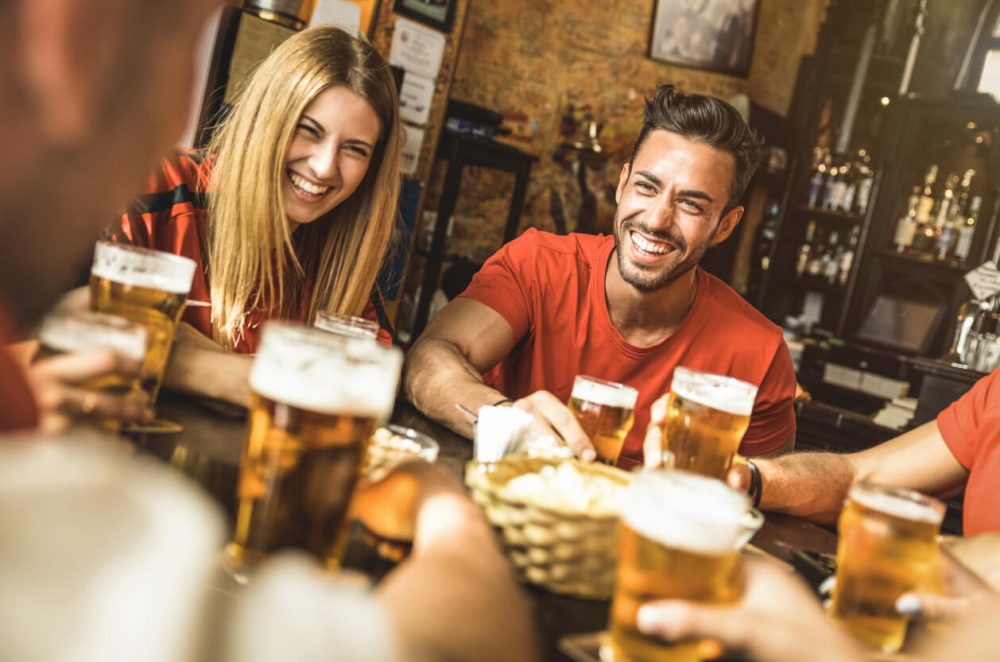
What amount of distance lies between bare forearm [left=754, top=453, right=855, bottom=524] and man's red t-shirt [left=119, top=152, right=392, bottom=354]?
0.88 metres

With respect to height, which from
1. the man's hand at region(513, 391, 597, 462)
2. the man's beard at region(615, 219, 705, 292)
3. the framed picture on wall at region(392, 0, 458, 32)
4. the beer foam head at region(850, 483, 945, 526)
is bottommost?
the man's hand at region(513, 391, 597, 462)

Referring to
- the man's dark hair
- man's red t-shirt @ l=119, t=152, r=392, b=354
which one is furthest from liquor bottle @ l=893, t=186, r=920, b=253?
man's red t-shirt @ l=119, t=152, r=392, b=354

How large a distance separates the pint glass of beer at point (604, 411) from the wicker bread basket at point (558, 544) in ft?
1.85

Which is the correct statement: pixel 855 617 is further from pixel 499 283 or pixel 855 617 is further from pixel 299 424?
pixel 499 283

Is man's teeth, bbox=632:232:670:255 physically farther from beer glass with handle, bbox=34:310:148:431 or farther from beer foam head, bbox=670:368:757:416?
beer glass with handle, bbox=34:310:148:431

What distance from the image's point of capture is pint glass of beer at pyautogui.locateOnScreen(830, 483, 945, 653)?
993 mm

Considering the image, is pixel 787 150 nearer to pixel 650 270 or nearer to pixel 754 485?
pixel 650 270

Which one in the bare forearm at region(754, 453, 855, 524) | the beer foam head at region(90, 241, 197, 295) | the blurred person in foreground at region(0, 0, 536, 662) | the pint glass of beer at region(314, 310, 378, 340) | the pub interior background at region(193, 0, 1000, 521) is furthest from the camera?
the pub interior background at region(193, 0, 1000, 521)

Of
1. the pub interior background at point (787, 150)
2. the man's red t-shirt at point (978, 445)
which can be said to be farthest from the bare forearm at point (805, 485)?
the pub interior background at point (787, 150)

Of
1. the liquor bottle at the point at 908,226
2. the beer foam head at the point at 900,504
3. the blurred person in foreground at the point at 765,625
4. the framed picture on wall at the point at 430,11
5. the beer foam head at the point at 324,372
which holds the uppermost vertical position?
the framed picture on wall at the point at 430,11

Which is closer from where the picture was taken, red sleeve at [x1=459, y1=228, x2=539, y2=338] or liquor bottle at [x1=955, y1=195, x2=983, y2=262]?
red sleeve at [x1=459, y1=228, x2=539, y2=338]

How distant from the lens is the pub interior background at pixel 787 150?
5.34 meters

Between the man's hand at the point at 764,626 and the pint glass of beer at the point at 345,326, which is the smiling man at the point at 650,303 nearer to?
the pint glass of beer at the point at 345,326

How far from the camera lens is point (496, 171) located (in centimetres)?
593
